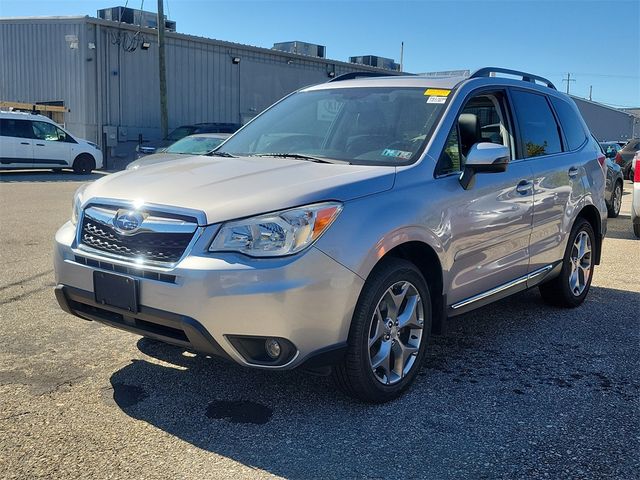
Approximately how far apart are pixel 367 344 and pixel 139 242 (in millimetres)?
1253

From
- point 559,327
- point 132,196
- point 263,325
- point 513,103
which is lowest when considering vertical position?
point 559,327

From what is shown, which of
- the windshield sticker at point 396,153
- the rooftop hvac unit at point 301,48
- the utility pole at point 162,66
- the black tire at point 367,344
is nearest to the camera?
the black tire at point 367,344

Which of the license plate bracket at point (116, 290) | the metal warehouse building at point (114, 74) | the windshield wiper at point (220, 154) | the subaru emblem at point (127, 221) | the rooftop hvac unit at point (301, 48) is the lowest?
the license plate bracket at point (116, 290)

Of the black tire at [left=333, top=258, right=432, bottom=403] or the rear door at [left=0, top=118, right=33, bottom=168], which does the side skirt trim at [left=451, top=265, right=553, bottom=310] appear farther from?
the rear door at [left=0, top=118, right=33, bottom=168]

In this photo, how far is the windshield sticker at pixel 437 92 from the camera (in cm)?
430

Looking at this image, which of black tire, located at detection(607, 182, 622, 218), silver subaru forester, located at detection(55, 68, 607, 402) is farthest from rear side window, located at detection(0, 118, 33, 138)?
silver subaru forester, located at detection(55, 68, 607, 402)

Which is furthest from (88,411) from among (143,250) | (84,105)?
(84,105)

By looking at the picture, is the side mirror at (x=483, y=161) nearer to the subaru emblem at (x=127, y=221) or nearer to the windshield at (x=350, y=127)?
the windshield at (x=350, y=127)

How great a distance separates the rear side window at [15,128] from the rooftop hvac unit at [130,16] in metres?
8.06

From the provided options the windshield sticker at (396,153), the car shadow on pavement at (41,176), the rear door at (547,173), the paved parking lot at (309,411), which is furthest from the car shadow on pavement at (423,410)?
the car shadow on pavement at (41,176)

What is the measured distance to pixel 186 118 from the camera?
2812 cm

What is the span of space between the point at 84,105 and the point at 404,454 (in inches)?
953

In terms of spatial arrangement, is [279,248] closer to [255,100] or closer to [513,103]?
[513,103]

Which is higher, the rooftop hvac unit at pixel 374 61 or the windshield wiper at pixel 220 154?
the rooftop hvac unit at pixel 374 61
